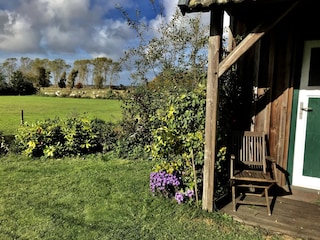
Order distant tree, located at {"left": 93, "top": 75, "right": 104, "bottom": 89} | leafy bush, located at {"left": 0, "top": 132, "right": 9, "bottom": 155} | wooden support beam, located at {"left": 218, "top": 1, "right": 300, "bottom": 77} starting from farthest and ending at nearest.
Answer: distant tree, located at {"left": 93, "top": 75, "right": 104, "bottom": 89} < leafy bush, located at {"left": 0, "top": 132, "right": 9, "bottom": 155} < wooden support beam, located at {"left": 218, "top": 1, "right": 300, "bottom": 77}

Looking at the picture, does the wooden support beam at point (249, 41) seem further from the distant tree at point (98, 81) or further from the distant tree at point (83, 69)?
the distant tree at point (83, 69)

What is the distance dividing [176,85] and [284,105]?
252 cm

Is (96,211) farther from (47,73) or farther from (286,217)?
(47,73)

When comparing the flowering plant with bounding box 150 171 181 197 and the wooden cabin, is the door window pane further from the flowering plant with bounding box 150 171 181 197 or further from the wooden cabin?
the flowering plant with bounding box 150 171 181 197

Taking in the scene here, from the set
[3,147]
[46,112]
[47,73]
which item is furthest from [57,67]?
[3,147]

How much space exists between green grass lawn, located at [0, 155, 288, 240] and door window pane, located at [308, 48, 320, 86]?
7.04 feet

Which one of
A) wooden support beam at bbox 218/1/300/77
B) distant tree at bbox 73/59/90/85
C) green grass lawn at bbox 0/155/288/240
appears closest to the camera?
wooden support beam at bbox 218/1/300/77

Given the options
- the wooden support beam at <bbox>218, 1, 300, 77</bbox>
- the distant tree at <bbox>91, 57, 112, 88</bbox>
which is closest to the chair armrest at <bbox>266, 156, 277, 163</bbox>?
the wooden support beam at <bbox>218, 1, 300, 77</bbox>

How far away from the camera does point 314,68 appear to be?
3.56 meters

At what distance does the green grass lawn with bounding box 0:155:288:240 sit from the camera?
2.82m

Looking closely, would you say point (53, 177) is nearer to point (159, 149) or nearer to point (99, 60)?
point (159, 149)

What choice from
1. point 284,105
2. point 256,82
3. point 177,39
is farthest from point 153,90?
point 284,105

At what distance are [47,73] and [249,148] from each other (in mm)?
41089

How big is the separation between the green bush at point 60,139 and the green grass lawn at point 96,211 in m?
1.02
